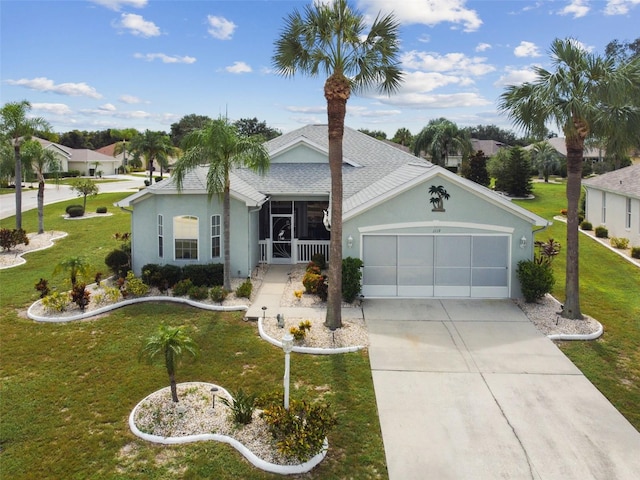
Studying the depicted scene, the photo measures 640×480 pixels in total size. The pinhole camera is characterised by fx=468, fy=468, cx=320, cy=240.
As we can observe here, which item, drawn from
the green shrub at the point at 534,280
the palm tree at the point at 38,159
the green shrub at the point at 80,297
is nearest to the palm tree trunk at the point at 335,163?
the green shrub at the point at 534,280

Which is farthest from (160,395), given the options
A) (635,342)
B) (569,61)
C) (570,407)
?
(569,61)

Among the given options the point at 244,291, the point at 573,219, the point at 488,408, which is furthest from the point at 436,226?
the point at 488,408

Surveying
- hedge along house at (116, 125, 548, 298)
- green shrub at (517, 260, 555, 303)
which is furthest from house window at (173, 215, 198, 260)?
green shrub at (517, 260, 555, 303)

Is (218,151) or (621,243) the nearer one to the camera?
(218,151)

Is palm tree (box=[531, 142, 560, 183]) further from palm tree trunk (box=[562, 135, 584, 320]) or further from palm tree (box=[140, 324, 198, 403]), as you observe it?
palm tree (box=[140, 324, 198, 403])

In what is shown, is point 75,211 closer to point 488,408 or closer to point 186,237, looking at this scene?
point 186,237

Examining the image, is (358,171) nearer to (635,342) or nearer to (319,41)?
(319,41)

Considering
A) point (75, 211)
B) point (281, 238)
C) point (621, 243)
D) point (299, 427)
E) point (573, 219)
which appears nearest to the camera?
point (299, 427)
